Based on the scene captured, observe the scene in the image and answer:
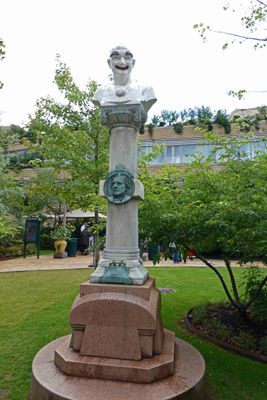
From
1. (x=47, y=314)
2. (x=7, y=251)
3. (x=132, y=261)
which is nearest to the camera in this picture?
(x=132, y=261)

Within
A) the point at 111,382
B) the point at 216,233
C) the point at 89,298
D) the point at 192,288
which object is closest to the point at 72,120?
the point at 192,288

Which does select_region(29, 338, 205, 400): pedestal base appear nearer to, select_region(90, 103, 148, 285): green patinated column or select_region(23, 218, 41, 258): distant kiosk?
select_region(90, 103, 148, 285): green patinated column

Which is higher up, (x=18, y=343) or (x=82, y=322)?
(x=82, y=322)

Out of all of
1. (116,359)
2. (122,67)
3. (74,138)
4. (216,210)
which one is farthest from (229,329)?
(74,138)

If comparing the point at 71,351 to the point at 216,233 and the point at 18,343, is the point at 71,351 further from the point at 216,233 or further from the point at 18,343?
the point at 216,233

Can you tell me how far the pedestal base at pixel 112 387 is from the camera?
3125 millimetres

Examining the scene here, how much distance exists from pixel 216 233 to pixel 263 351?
75.5 inches

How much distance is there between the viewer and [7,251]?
54.0ft

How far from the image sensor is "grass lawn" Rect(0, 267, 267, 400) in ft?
13.1

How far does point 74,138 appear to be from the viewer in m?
11.9

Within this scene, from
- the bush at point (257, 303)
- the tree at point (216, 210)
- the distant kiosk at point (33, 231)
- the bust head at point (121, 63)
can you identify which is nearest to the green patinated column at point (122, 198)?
the bust head at point (121, 63)

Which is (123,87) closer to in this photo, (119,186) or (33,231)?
(119,186)

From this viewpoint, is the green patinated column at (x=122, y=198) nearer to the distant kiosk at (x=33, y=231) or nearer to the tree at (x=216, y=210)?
the tree at (x=216, y=210)

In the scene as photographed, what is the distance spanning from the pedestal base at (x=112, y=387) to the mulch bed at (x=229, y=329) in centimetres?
150
